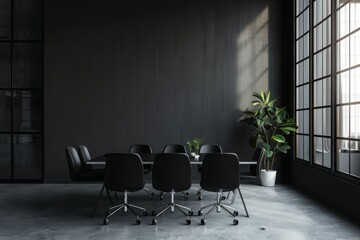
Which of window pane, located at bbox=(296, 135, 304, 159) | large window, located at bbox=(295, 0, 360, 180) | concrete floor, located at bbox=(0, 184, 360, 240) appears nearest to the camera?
concrete floor, located at bbox=(0, 184, 360, 240)

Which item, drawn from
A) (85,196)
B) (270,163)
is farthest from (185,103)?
(85,196)

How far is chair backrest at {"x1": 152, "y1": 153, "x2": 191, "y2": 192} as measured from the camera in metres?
4.03

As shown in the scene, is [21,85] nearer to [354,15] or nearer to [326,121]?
[326,121]

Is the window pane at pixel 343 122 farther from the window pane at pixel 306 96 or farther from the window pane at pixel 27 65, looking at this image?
the window pane at pixel 27 65

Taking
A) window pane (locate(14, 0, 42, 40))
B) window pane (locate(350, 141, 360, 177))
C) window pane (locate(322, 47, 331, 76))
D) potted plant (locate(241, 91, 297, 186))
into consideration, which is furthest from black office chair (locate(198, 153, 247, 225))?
window pane (locate(14, 0, 42, 40))

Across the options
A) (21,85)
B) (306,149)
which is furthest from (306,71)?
(21,85)

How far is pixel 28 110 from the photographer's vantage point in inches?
299

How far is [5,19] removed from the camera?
24.9ft

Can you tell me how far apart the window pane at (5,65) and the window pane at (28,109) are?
0.29 meters

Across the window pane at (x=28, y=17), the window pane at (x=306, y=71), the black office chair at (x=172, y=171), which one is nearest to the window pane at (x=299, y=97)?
the window pane at (x=306, y=71)

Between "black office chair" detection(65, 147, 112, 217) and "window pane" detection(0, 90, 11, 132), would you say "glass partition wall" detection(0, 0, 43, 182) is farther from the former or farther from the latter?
"black office chair" detection(65, 147, 112, 217)

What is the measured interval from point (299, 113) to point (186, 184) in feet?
12.5

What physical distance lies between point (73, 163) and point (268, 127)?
3877 millimetres

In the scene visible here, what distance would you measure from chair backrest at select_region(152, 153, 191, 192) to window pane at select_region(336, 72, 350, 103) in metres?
2.45
